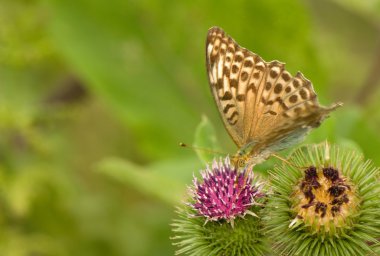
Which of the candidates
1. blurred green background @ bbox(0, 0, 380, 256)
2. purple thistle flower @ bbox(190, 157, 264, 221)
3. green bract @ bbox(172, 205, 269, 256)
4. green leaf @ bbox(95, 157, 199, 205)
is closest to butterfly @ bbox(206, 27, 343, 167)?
purple thistle flower @ bbox(190, 157, 264, 221)

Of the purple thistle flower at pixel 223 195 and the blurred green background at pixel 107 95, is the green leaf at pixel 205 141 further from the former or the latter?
the blurred green background at pixel 107 95

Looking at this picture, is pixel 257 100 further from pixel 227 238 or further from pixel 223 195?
pixel 227 238

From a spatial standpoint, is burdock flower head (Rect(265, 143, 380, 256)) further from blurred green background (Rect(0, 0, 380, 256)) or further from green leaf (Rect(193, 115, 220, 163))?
blurred green background (Rect(0, 0, 380, 256))

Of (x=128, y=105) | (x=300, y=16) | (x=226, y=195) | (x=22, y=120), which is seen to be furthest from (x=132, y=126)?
(x=226, y=195)

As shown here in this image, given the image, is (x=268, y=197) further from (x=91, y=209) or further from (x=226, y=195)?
(x=91, y=209)

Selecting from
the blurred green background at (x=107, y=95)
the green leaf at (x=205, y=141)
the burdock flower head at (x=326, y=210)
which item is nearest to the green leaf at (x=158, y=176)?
the blurred green background at (x=107, y=95)

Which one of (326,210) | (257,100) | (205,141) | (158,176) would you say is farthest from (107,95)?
(326,210)
